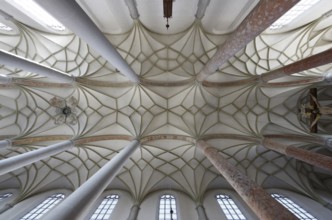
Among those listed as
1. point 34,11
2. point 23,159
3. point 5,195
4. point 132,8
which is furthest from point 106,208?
point 34,11

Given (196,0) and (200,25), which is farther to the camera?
(200,25)

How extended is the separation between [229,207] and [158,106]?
8402mm

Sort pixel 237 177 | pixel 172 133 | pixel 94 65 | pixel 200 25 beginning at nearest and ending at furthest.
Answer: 1. pixel 237 177
2. pixel 200 25
3. pixel 94 65
4. pixel 172 133

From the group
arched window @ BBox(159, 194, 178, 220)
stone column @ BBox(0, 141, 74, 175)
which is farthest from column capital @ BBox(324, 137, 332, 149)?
stone column @ BBox(0, 141, 74, 175)

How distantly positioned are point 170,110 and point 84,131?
21.3 ft

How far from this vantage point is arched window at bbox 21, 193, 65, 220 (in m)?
12.0

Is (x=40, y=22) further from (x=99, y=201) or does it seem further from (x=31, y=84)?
(x=99, y=201)

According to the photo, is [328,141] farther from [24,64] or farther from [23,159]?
[24,64]

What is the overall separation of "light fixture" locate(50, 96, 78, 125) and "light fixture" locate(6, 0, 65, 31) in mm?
5057

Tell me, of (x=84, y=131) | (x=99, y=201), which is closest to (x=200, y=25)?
(x=84, y=131)

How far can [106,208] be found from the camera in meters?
13.2

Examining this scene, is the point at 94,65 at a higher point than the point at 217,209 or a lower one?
higher

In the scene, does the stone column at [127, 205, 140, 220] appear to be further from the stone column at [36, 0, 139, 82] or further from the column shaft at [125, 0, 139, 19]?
the column shaft at [125, 0, 139, 19]

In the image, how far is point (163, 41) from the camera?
14.5 metres
